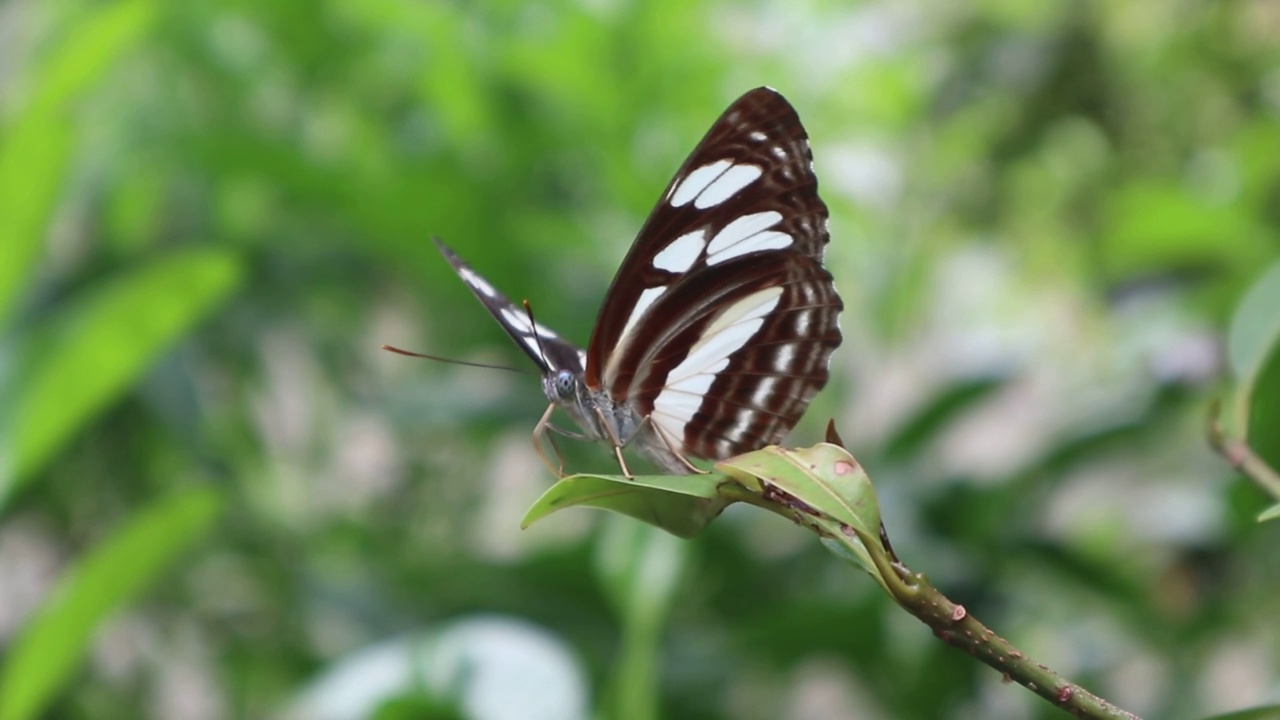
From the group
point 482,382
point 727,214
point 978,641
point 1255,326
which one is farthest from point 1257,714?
point 482,382

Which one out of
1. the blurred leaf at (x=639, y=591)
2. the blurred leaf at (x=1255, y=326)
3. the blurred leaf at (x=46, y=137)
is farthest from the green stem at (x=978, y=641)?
the blurred leaf at (x=46, y=137)

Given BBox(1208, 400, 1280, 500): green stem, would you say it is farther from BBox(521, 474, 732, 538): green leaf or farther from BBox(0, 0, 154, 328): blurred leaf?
BBox(0, 0, 154, 328): blurred leaf

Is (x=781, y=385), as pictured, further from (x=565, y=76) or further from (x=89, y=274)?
(x=89, y=274)

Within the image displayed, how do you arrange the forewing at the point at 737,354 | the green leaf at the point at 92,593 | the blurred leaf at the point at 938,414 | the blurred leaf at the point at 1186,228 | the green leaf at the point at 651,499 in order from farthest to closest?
the blurred leaf at the point at 1186,228 < the blurred leaf at the point at 938,414 < the green leaf at the point at 92,593 < the forewing at the point at 737,354 < the green leaf at the point at 651,499

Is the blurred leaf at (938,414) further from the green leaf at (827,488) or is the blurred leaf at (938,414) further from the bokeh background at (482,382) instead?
the green leaf at (827,488)

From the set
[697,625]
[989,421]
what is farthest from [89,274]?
[989,421]

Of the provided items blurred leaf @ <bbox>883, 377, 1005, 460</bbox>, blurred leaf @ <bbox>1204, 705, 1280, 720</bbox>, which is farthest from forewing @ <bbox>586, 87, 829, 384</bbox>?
blurred leaf @ <bbox>883, 377, 1005, 460</bbox>
